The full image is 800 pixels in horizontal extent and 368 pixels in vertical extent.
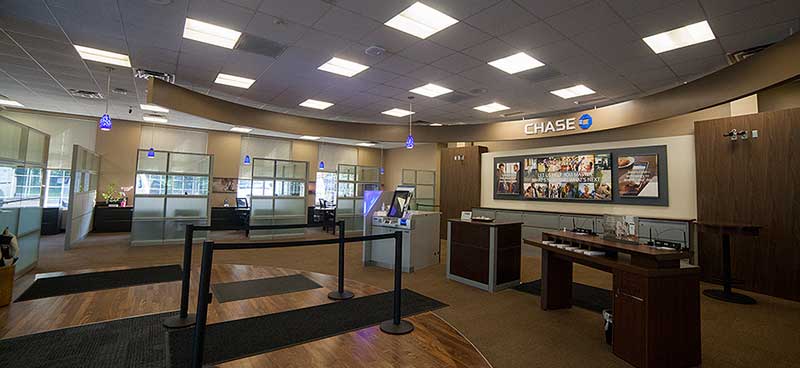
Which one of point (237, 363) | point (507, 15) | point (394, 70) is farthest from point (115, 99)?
point (507, 15)

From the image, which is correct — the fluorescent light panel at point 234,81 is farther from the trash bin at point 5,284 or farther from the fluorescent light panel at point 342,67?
the trash bin at point 5,284

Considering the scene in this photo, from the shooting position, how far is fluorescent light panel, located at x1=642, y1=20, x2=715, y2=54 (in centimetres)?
407

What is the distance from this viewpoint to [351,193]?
10.0m

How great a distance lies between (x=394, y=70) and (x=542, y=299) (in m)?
4.15

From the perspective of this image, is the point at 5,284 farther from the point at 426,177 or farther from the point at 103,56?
the point at 426,177

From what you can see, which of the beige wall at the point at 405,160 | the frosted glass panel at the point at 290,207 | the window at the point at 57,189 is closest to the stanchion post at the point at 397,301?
the frosted glass panel at the point at 290,207

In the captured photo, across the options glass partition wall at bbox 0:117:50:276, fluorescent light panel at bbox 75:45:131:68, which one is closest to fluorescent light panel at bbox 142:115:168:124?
glass partition wall at bbox 0:117:50:276

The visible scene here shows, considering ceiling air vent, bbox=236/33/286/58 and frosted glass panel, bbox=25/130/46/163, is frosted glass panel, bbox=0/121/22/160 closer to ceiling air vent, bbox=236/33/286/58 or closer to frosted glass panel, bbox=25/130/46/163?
frosted glass panel, bbox=25/130/46/163

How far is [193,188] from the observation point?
333 inches

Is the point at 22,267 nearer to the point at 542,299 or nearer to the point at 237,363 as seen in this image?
the point at 237,363

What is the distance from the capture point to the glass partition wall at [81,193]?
734 centimetres

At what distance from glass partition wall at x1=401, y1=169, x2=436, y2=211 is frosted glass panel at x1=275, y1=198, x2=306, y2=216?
10.6 feet

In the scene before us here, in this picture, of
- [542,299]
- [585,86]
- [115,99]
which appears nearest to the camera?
[542,299]

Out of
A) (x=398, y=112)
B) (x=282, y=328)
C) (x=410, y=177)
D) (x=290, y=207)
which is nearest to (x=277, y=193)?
(x=290, y=207)
